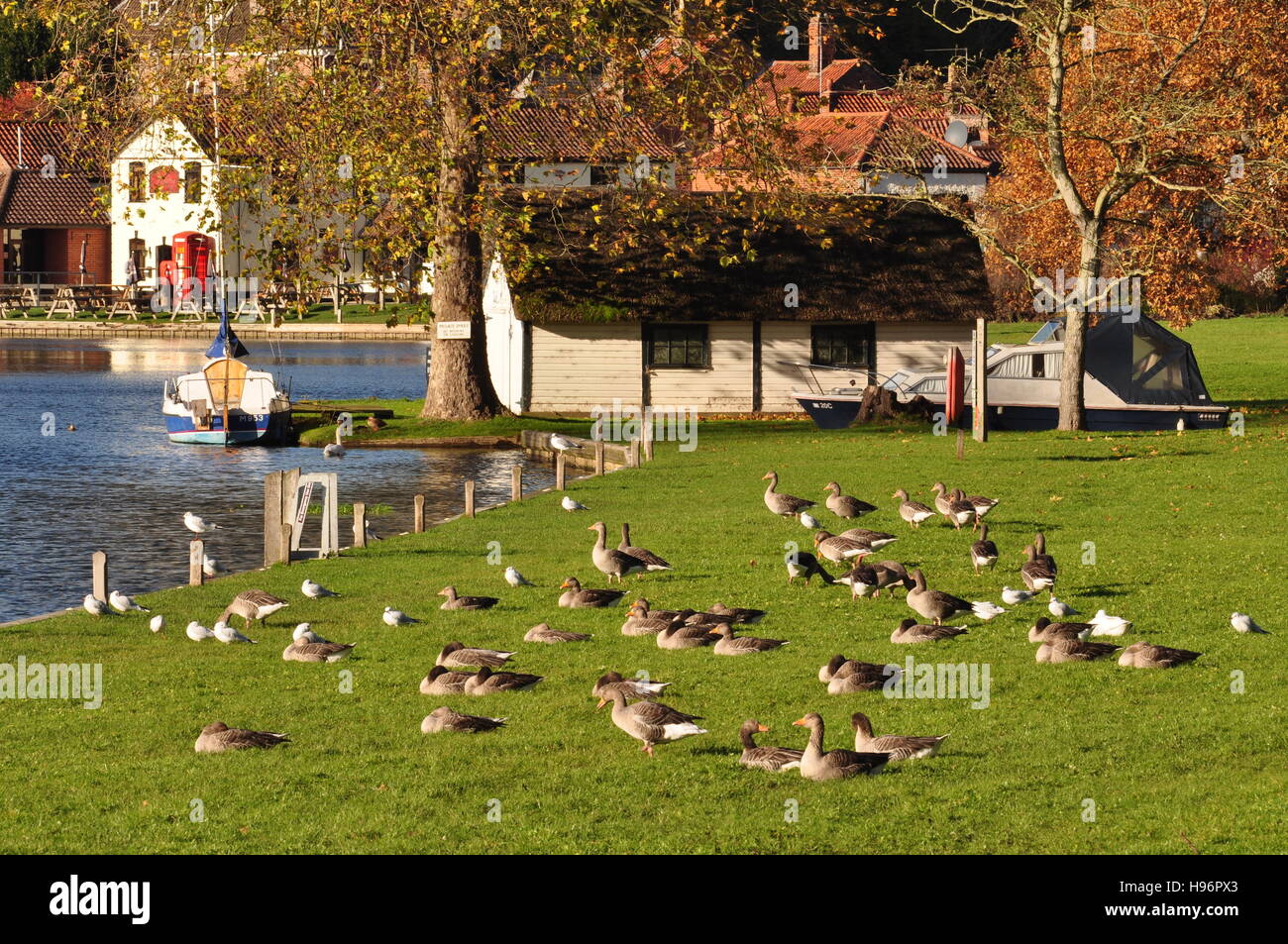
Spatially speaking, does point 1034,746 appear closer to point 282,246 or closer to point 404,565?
point 404,565

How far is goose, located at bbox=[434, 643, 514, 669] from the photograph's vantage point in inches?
625

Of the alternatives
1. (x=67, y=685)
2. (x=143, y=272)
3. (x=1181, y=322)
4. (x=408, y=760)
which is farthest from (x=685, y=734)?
(x=143, y=272)

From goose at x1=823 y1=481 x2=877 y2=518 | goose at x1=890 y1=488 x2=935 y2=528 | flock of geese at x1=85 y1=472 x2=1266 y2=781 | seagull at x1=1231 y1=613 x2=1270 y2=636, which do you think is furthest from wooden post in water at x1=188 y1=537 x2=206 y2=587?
seagull at x1=1231 y1=613 x2=1270 y2=636

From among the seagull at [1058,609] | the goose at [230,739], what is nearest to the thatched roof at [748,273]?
the seagull at [1058,609]

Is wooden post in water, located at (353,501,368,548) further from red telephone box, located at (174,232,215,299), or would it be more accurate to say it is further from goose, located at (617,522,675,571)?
red telephone box, located at (174,232,215,299)

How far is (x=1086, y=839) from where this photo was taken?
35.1 ft

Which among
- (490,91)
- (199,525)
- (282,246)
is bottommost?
(199,525)

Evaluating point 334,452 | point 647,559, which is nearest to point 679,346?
point 334,452

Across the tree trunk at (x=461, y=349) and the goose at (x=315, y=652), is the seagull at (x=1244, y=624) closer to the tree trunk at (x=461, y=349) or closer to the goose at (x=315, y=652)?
the goose at (x=315, y=652)

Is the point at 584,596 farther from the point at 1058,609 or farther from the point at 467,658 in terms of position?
the point at 1058,609

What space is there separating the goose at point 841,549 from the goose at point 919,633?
459 centimetres

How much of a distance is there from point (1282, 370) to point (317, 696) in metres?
55.0

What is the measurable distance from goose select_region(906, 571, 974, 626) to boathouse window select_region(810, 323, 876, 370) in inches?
1317

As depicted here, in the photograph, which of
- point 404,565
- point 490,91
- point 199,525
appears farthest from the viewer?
point 490,91
